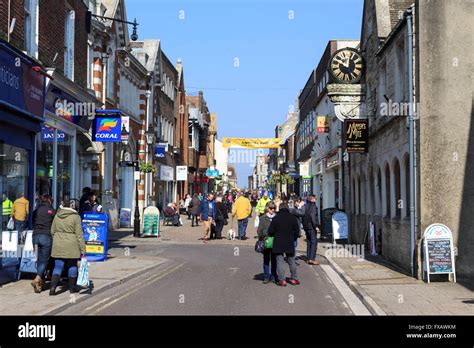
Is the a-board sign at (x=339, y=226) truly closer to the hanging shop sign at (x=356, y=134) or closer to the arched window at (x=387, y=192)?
the hanging shop sign at (x=356, y=134)

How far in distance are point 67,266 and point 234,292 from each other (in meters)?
Answer: 3.24

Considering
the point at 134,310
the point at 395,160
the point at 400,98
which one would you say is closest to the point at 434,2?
the point at 400,98

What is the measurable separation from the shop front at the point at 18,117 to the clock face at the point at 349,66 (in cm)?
1030

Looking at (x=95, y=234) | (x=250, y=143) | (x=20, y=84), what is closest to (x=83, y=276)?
(x=20, y=84)

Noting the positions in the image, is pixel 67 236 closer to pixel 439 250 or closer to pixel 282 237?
pixel 282 237

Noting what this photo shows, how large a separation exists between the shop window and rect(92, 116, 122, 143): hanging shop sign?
629 cm

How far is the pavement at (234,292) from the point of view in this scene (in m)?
9.52

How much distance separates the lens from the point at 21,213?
13.1m

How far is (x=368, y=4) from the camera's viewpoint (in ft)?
64.4

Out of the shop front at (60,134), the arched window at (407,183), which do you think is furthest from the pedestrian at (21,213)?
the arched window at (407,183)

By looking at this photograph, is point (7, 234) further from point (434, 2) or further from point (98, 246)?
point (434, 2)

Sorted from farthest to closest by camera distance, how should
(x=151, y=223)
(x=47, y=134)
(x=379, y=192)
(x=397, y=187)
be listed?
(x=151, y=223) < (x=379, y=192) < (x=47, y=134) < (x=397, y=187)

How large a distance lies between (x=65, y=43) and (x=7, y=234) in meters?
10.3

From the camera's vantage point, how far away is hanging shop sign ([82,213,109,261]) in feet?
52.6
